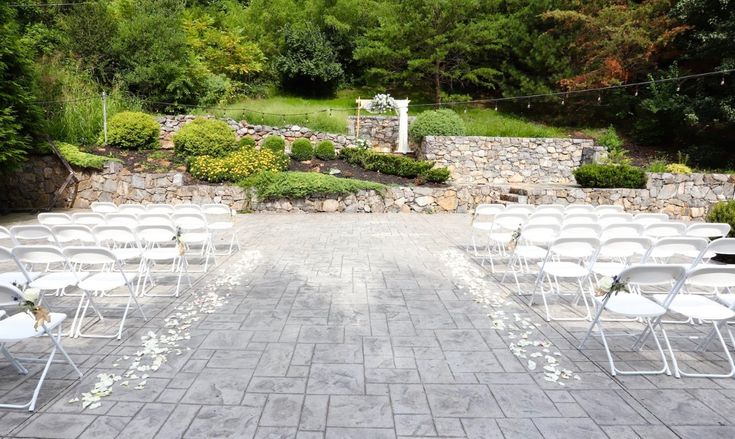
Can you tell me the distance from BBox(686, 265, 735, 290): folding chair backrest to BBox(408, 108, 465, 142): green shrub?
12.6 metres

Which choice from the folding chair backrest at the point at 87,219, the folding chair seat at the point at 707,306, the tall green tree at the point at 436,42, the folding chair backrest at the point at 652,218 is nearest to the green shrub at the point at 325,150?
the tall green tree at the point at 436,42

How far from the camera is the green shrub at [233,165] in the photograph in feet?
38.2

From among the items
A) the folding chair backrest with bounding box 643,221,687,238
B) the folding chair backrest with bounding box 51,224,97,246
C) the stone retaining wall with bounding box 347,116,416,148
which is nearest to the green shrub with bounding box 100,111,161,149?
the stone retaining wall with bounding box 347,116,416,148

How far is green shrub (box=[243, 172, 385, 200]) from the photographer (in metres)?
11.1

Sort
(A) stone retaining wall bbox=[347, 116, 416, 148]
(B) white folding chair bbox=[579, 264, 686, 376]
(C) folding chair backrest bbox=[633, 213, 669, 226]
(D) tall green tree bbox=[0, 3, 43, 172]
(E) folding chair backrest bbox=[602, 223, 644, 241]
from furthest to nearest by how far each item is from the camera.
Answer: (A) stone retaining wall bbox=[347, 116, 416, 148]
(D) tall green tree bbox=[0, 3, 43, 172]
(C) folding chair backrest bbox=[633, 213, 669, 226]
(E) folding chair backrest bbox=[602, 223, 644, 241]
(B) white folding chair bbox=[579, 264, 686, 376]

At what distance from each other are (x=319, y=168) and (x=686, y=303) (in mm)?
11057

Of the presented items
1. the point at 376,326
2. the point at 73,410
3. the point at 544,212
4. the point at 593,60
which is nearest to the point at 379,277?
the point at 376,326

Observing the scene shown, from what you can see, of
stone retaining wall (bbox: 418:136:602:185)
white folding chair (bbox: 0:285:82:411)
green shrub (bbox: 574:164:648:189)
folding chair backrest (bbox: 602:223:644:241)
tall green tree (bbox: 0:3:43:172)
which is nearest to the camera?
white folding chair (bbox: 0:285:82:411)

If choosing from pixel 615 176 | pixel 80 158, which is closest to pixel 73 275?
pixel 80 158

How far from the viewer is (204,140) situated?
12.7 metres

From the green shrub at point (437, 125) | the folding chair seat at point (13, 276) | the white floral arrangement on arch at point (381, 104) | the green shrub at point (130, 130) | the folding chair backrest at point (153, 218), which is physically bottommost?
the folding chair seat at point (13, 276)

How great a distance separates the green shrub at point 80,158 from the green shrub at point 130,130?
1315 mm

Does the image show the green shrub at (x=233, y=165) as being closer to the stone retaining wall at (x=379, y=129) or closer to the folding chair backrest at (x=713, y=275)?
the stone retaining wall at (x=379, y=129)

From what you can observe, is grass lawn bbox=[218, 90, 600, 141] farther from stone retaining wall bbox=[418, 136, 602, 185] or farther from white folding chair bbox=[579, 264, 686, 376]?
white folding chair bbox=[579, 264, 686, 376]
